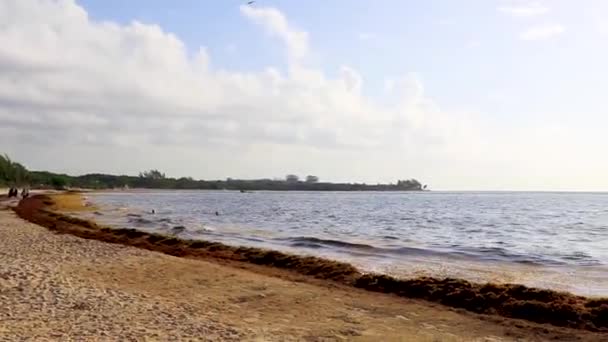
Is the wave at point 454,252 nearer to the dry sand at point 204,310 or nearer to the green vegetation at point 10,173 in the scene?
the dry sand at point 204,310

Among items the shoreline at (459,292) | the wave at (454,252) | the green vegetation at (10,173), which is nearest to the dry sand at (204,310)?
the shoreline at (459,292)

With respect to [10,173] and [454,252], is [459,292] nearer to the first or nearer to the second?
[454,252]

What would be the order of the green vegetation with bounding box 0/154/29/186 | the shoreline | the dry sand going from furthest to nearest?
the green vegetation with bounding box 0/154/29/186 → the shoreline → the dry sand

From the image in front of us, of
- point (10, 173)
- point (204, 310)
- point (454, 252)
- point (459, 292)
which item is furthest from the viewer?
point (10, 173)

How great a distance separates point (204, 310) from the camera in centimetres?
1080

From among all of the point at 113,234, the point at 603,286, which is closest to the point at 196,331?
the point at 603,286

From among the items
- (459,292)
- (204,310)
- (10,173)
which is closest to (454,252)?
(459,292)

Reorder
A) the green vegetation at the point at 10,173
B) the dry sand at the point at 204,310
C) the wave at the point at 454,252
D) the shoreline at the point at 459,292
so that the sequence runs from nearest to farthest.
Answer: the dry sand at the point at 204,310 → the shoreline at the point at 459,292 → the wave at the point at 454,252 → the green vegetation at the point at 10,173

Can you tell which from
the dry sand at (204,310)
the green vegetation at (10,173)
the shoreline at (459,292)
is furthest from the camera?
the green vegetation at (10,173)

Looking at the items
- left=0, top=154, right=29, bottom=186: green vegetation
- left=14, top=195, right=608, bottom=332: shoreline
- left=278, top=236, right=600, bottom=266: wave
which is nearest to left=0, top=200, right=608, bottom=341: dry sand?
left=14, top=195, right=608, bottom=332: shoreline

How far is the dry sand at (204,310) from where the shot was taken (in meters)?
9.05

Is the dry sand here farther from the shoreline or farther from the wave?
the wave

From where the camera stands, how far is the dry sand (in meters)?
9.05

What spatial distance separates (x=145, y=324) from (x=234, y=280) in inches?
222
